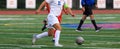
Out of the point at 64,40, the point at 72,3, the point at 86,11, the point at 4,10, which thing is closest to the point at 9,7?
the point at 4,10

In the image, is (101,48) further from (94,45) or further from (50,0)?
(50,0)

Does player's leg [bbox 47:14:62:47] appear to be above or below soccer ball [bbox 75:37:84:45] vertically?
above

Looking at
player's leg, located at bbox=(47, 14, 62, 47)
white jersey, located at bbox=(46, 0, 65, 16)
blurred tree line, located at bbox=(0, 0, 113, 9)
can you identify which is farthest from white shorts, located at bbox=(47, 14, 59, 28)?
blurred tree line, located at bbox=(0, 0, 113, 9)

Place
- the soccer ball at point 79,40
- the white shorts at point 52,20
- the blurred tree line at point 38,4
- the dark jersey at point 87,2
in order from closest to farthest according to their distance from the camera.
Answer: the white shorts at point 52,20 < the soccer ball at point 79,40 < the dark jersey at point 87,2 < the blurred tree line at point 38,4

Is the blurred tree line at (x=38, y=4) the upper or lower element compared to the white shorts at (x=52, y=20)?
lower

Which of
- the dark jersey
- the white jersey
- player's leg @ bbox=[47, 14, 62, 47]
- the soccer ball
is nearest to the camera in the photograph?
player's leg @ bbox=[47, 14, 62, 47]

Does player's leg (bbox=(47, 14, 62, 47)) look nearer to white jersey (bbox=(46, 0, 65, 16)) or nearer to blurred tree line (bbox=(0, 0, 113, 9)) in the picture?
white jersey (bbox=(46, 0, 65, 16))

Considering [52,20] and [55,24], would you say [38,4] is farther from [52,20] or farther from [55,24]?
[55,24]

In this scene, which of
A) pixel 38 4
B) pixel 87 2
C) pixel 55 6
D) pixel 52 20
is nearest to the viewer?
pixel 52 20

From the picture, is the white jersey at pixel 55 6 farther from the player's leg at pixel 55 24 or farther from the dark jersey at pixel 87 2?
the dark jersey at pixel 87 2

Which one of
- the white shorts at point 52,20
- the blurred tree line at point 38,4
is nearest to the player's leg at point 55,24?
the white shorts at point 52,20

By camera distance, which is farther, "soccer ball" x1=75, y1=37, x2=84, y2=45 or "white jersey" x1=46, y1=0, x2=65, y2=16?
"white jersey" x1=46, y1=0, x2=65, y2=16

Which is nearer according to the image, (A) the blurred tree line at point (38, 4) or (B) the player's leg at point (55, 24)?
(B) the player's leg at point (55, 24)

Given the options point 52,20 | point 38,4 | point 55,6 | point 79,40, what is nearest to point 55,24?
point 52,20
